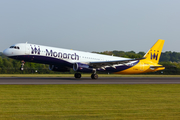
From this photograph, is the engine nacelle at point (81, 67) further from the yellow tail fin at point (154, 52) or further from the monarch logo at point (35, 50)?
the yellow tail fin at point (154, 52)

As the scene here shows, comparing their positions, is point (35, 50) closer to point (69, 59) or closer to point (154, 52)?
point (69, 59)

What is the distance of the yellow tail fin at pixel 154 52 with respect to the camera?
160 ft

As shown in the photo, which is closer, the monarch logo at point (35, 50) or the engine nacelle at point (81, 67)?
the monarch logo at point (35, 50)

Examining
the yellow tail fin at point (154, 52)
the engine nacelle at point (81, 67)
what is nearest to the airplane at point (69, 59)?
the engine nacelle at point (81, 67)

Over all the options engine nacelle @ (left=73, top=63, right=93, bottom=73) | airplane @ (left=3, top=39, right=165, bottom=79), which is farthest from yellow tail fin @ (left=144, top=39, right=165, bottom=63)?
engine nacelle @ (left=73, top=63, right=93, bottom=73)

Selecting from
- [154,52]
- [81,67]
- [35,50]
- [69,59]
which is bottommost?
[81,67]

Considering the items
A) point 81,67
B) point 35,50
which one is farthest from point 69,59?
point 35,50

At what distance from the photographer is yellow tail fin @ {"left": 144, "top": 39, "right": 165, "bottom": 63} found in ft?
160

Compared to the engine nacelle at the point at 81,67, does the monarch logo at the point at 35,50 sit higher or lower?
higher

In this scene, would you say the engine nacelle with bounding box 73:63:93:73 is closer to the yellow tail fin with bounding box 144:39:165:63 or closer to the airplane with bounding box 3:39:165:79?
the airplane with bounding box 3:39:165:79

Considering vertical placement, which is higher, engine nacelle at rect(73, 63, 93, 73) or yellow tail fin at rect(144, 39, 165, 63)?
yellow tail fin at rect(144, 39, 165, 63)

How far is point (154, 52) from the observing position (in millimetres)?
48938

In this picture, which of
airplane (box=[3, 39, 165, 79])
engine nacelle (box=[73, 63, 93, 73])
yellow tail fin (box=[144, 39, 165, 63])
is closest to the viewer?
airplane (box=[3, 39, 165, 79])
